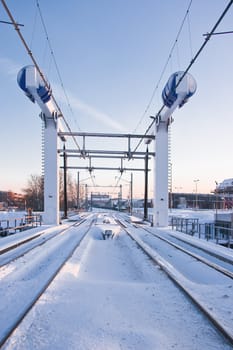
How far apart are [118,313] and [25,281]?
106 inches

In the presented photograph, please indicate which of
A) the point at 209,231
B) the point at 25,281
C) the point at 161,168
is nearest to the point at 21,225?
the point at 161,168

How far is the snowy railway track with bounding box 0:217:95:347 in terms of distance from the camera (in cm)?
424

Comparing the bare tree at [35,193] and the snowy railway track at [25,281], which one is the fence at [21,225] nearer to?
the snowy railway track at [25,281]

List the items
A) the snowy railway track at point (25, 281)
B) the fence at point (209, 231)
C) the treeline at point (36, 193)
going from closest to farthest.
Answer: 1. the snowy railway track at point (25, 281)
2. the fence at point (209, 231)
3. the treeline at point (36, 193)

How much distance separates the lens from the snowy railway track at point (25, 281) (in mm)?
4244

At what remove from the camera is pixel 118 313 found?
445cm

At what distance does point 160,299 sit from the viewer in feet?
16.9

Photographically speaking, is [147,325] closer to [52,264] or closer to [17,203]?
[52,264]

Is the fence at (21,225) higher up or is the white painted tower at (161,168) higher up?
the white painted tower at (161,168)

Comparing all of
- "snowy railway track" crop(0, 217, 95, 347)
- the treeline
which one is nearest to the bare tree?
the treeline

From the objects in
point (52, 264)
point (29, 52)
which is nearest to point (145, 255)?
point (52, 264)

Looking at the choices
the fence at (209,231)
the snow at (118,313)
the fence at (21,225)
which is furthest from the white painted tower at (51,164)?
the snow at (118,313)

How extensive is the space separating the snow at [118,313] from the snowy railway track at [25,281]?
70mm

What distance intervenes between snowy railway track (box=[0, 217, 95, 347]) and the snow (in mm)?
70
